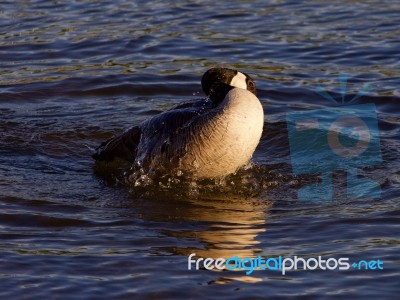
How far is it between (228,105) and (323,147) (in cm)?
180

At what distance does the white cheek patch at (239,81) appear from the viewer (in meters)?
8.12

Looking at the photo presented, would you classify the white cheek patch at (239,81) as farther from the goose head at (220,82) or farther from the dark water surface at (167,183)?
the dark water surface at (167,183)

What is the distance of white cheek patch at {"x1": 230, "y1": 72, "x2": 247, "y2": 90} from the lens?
8.12 m

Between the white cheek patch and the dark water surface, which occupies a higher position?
the white cheek patch

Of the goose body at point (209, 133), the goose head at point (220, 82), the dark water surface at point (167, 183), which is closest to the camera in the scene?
the dark water surface at point (167, 183)

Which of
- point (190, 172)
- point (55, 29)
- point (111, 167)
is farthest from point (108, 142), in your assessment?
point (55, 29)

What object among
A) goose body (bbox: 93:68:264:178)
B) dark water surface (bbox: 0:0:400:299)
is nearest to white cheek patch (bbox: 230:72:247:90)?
goose body (bbox: 93:68:264:178)

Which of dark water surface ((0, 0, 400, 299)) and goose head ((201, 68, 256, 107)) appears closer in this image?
dark water surface ((0, 0, 400, 299))

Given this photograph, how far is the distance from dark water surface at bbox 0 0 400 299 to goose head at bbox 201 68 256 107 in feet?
2.56

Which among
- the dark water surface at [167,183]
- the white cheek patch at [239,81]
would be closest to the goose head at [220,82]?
the white cheek patch at [239,81]

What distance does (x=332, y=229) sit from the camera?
688 centimetres

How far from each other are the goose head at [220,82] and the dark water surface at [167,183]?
78cm

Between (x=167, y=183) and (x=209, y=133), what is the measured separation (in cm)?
63

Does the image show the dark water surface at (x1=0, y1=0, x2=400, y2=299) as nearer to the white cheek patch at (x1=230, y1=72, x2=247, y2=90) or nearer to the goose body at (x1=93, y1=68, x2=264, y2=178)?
the goose body at (x1=93, y1=68, x2=264, y2=178)
